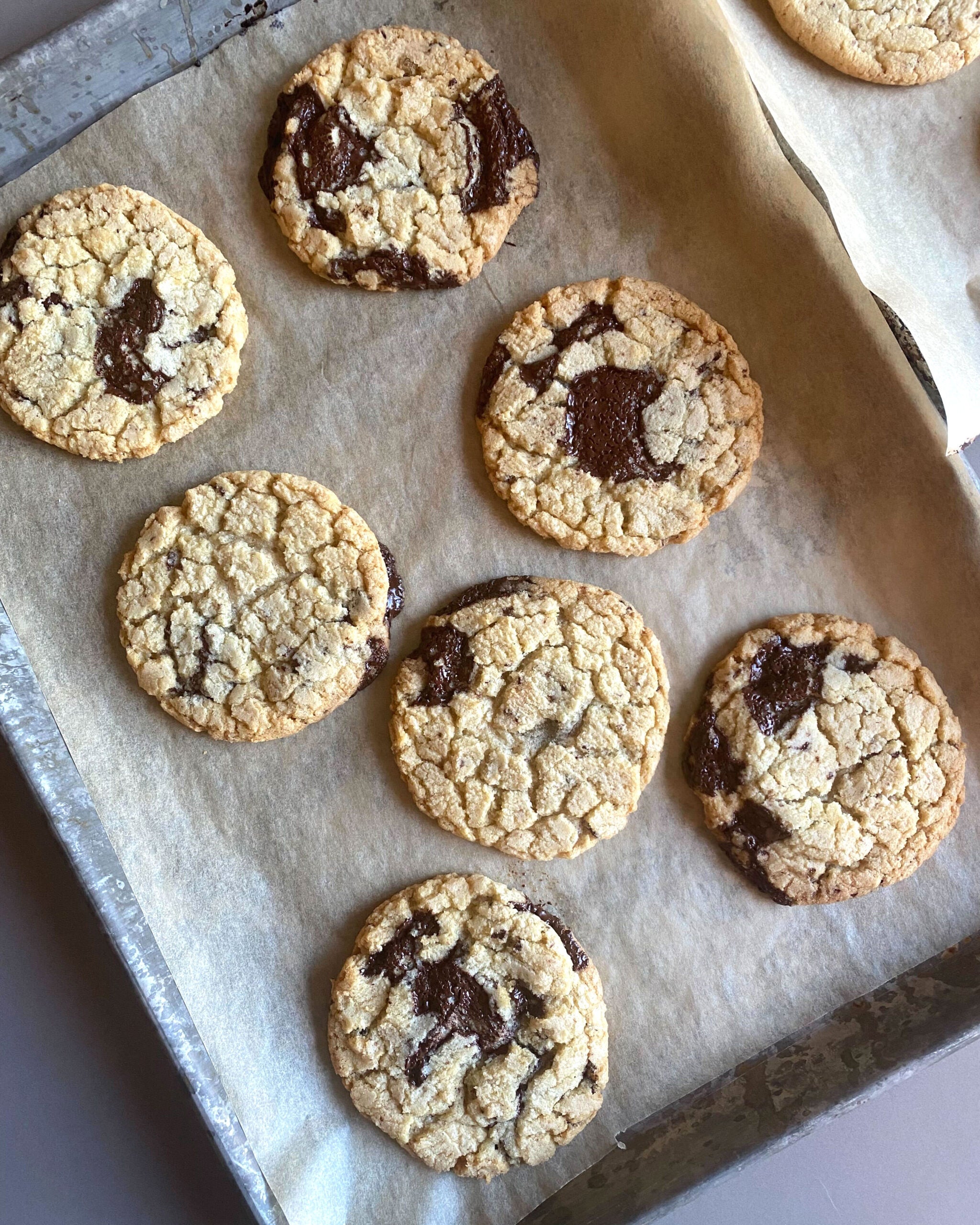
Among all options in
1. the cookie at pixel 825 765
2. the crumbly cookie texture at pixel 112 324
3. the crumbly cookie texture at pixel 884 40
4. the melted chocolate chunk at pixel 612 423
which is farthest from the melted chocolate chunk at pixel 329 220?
the cookie at pixel 825 765

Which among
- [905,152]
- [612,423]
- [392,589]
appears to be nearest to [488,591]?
[392,589]

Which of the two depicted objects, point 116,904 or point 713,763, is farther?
point 713,763

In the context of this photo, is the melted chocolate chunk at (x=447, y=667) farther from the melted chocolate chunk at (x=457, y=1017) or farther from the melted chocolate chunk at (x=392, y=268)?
the melted chocolate chunk at (x=392, y=268)

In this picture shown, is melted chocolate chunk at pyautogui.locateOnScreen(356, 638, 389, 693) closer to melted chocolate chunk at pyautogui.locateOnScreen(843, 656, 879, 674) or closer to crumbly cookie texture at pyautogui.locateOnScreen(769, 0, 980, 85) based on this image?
melted chocolate chunk at pyautogui.locateOnScreen(843, 656, 879, 674)

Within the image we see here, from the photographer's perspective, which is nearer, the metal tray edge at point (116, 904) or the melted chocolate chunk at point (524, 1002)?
the metal tray edge at point (116, 904)

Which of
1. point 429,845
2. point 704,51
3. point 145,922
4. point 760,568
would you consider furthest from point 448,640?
point 704,51

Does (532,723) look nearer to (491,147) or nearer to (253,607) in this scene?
(253,607)

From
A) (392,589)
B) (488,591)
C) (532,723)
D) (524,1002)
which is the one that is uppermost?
(392,589)
